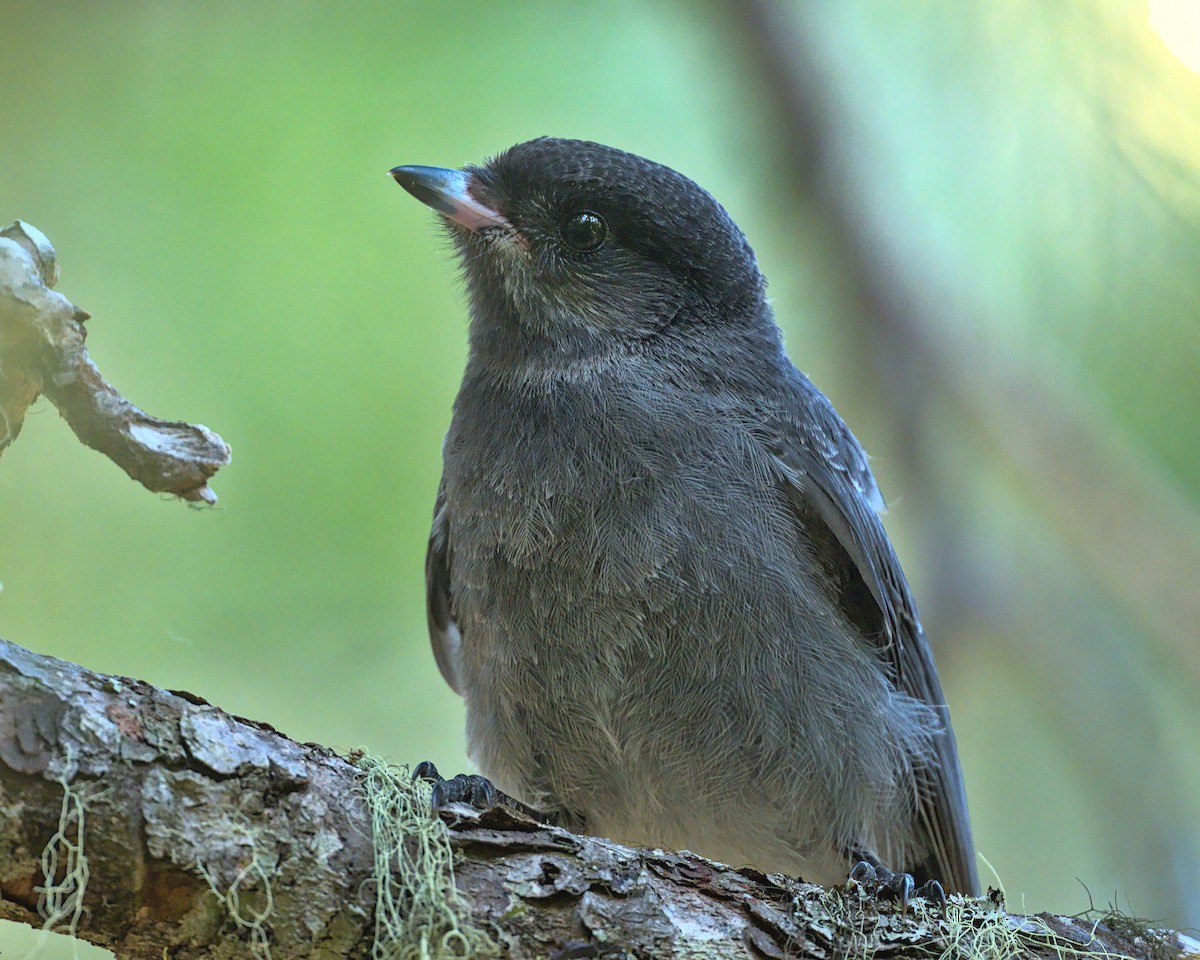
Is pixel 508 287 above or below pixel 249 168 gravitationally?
below

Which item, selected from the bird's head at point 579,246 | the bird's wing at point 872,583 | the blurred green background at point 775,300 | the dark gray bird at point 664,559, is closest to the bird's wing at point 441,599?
the dark gray bird at point 664,559

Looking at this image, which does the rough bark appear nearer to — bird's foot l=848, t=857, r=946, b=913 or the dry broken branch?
bird's foot l=848, t=857, r=946, b=913

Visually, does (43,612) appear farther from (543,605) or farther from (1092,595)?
(1092,595)

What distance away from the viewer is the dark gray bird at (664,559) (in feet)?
10.9

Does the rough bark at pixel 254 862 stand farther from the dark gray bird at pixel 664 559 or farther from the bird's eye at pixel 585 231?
the bird's eye at pixel 585 231

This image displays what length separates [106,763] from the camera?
1989mm

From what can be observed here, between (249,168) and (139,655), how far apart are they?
199 centimetres

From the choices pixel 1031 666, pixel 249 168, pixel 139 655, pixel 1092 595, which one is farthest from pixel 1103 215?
pixel 139 655

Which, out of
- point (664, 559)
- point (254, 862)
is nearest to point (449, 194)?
point (664, 559)

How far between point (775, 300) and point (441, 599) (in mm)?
2012

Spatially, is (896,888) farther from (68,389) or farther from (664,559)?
(68,389)

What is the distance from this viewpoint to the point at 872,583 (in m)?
3.63

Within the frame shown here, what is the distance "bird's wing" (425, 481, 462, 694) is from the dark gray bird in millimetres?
49

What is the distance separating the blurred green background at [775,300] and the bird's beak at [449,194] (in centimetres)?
35
